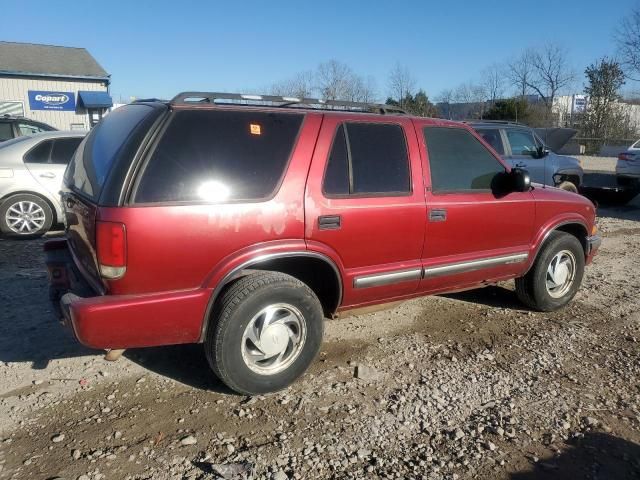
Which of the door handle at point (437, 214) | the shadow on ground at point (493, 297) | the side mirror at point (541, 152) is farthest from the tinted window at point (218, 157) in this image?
the side mirror at point (541, 152)

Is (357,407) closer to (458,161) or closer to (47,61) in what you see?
(458,161)

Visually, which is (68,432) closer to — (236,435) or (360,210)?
(236,435)

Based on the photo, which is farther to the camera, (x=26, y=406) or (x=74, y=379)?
(x=74, y=379)

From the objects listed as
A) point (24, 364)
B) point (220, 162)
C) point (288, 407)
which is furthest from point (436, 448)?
point (24, 364)

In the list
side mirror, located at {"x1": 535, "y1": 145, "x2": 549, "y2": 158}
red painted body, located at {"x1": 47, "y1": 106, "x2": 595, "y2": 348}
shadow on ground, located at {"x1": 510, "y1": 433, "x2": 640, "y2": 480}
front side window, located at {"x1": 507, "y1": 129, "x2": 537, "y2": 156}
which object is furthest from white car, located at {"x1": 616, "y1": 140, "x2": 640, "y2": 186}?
shadow on ground, located at {"x1": 510, "y1": 433, "x2": 640, "y2": 480}

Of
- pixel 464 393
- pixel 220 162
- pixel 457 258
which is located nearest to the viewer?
pixel 220 162

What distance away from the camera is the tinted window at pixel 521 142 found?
896 centimetres

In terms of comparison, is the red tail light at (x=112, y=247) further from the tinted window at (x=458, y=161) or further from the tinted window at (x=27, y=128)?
the tinted window at (x=27, y=128)

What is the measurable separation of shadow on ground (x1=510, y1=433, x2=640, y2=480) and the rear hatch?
8.36ft

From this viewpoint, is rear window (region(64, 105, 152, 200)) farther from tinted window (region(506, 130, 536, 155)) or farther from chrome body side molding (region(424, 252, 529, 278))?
tinted window (region(506, 130, 536, 155))

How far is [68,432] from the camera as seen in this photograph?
3.00m

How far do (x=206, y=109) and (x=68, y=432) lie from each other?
202 cm

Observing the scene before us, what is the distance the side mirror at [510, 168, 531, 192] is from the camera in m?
4.34

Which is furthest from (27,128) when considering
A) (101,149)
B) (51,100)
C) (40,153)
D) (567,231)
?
(51,100)
